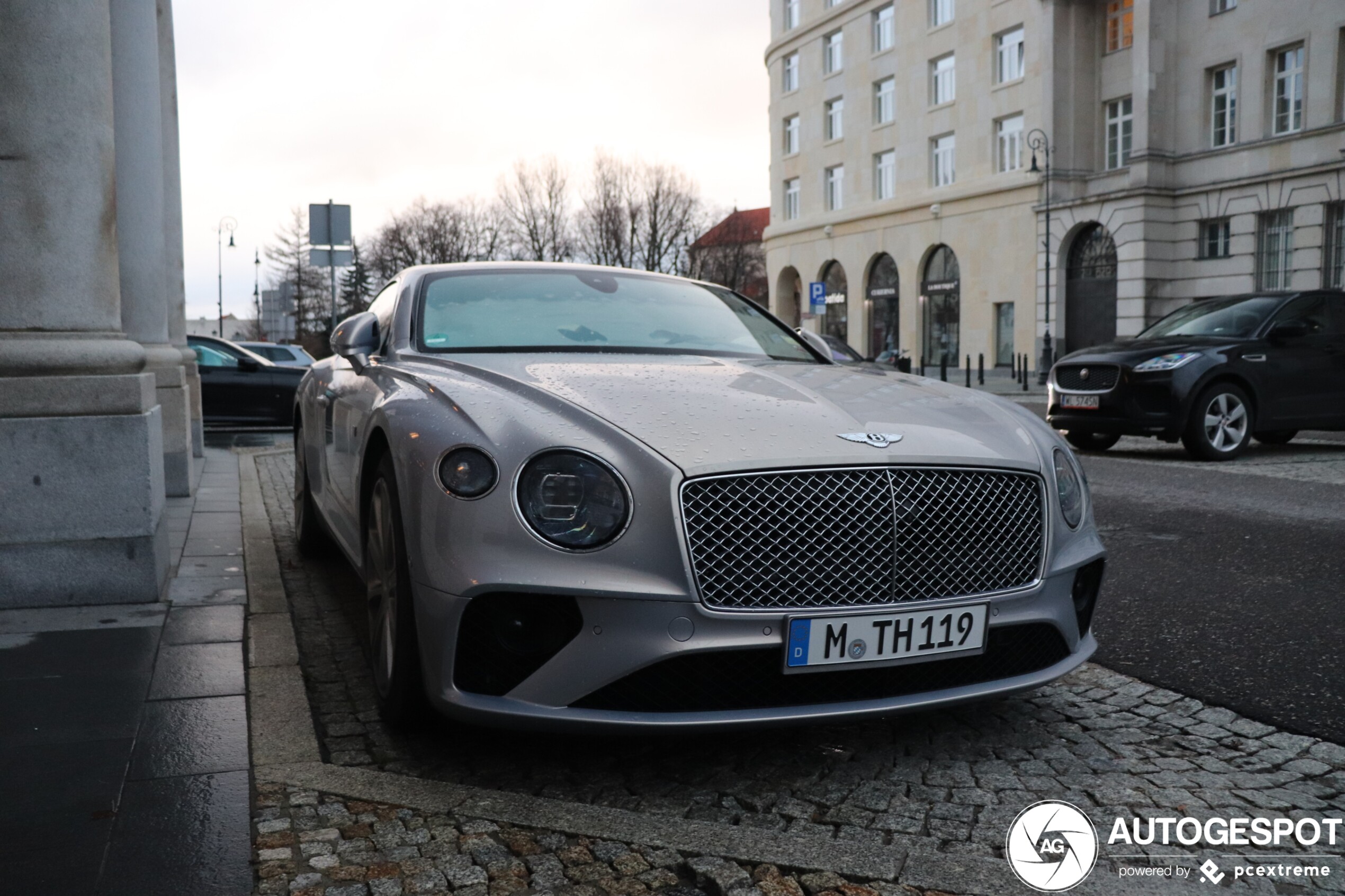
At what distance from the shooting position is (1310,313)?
11.7m

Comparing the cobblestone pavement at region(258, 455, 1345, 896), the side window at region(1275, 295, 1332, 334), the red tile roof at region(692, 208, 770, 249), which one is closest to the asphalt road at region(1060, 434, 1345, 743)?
the cobblestone pavement at region(258, 455, 1345, 896)

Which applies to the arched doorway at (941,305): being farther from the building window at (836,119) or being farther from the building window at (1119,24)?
the building window at (1119,24)

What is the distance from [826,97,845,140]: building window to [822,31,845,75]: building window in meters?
1.12

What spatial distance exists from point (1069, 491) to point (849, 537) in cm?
89

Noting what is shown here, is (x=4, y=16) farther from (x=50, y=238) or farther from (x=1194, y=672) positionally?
(x=1194, y=672)

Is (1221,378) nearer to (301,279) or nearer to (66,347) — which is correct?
(66,347)

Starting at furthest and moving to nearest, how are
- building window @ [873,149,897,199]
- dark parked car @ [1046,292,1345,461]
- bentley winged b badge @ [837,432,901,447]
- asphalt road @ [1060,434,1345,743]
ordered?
building window @ [873,149,897,199]
dark parked car @ [1046,292,1345,461]
asphalt road @ [1060,434,1345,743]
bentley winged b badge @ [837,432,901,447]

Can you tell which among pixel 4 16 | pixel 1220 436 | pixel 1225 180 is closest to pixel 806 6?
pixel 1225 180

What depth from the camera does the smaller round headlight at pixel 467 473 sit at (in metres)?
2.93

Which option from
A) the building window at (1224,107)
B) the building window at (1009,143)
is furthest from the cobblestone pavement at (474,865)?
the building window at (1009,143)

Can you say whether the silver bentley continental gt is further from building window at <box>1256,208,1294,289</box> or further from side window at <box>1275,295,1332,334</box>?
building window at <box>1256,208,1294,289</box>

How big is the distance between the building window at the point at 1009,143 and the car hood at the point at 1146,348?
2644 cm

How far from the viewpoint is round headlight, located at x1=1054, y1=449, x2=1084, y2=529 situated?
3.41 metres

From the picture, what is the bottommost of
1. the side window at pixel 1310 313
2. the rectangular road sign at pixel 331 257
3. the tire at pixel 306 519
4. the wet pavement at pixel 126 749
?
the wet pavement at pixel 126 749
